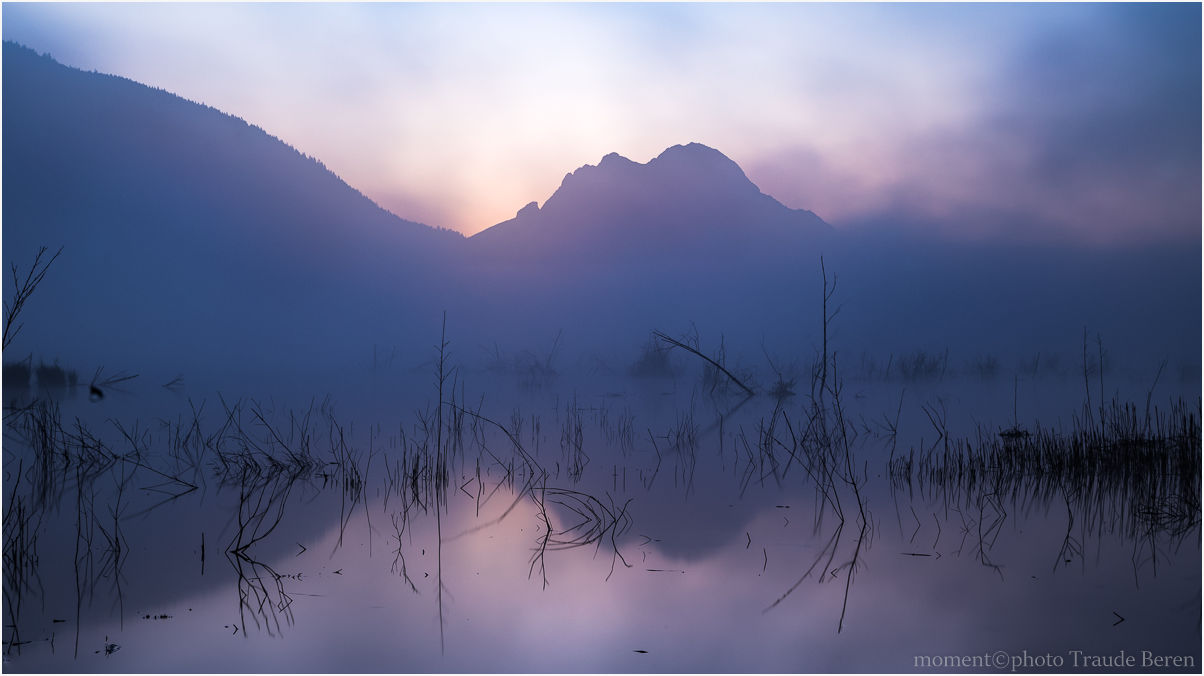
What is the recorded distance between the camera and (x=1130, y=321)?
78062mm

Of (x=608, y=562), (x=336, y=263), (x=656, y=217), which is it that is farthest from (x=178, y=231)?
(x=608, y=562)

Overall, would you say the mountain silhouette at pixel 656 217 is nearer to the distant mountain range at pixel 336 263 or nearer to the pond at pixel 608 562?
the distant mountain range at pixel 336 263

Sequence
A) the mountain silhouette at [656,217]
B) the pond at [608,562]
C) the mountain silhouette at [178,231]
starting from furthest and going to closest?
the mountain silhouette at [656,217] < the mountain silhouette at [178,231] < the pond at [608,562]

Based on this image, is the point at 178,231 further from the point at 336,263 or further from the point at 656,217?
the point at 656,217

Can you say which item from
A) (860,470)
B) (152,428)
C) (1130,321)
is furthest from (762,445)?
(1130,321)

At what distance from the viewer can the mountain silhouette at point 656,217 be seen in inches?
4695

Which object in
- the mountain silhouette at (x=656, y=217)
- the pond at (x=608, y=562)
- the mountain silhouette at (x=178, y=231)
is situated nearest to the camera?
the pond at (x=608, y=562)

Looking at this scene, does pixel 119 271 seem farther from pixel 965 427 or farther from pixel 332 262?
pixel 965 427

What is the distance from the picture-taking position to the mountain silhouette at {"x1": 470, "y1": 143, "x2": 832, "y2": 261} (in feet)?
391

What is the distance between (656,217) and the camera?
418 ft

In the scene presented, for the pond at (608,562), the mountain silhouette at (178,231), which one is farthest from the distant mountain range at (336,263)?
the pond at (608,562)

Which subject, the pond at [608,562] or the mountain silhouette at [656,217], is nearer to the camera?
the pond at [608,562]

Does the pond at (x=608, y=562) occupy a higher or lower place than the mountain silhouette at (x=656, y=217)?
lower

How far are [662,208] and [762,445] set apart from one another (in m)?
124
